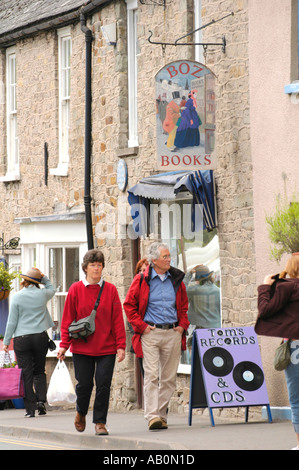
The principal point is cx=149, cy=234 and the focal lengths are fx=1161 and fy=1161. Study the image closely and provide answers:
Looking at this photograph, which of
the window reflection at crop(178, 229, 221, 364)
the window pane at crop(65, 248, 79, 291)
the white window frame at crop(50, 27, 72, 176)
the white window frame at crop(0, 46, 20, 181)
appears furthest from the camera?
the white window frame at crop(0, 46, 20, 181)

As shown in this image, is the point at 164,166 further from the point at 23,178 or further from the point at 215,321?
the point at 23,178

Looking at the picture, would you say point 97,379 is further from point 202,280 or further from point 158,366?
point 202,280

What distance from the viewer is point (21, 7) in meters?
21.8

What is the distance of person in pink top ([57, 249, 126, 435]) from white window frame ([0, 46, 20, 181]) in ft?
28.6

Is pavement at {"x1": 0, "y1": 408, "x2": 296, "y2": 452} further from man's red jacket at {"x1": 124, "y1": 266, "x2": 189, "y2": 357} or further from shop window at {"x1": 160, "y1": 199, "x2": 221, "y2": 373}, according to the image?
shop window at {"x1": 160, "y1": 199, "x2": 221, "y2": 373}

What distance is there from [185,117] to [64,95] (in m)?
5.83

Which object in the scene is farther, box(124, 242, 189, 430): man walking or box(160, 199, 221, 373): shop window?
box(160, 199, 221, 373): shop window

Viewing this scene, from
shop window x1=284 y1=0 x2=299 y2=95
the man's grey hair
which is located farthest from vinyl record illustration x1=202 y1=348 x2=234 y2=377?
shop window x1=284 y1=0 x2=299 y2=95

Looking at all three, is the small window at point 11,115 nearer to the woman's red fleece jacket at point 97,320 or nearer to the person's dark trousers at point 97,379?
the woman's red fleece jacket at point 97,320

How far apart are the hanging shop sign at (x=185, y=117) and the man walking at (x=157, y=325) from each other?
1456 millimetres

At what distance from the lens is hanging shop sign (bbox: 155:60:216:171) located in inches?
549

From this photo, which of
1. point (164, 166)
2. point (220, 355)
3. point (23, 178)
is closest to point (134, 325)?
point (220, 355)

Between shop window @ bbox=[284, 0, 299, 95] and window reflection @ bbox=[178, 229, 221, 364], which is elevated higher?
shop window @ bbox=[284, 0, 299, 95]

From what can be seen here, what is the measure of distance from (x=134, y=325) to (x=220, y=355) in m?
1.20
